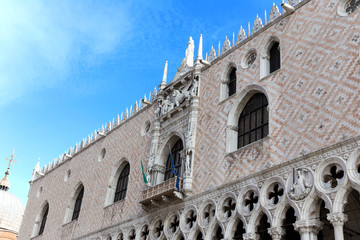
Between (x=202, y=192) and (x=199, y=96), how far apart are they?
391 centimetres

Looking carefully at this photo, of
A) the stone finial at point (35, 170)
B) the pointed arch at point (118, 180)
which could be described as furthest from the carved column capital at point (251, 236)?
the stone finial at point (35, 170)

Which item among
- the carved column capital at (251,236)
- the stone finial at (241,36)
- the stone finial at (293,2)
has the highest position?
the stone finial at (241,36)

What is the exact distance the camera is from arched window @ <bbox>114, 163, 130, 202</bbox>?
19.6 meters

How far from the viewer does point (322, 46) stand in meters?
12.5

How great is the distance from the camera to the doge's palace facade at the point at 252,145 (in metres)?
11.2

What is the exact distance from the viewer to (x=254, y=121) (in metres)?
14.2

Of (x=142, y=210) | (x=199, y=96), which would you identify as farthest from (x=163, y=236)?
(x=199, y=96)

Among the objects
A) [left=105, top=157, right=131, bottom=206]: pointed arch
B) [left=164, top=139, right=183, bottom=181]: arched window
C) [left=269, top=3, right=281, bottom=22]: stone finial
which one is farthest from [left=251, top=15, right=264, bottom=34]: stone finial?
[left=105, top=157, right=131, bottom=206]: pointed arch

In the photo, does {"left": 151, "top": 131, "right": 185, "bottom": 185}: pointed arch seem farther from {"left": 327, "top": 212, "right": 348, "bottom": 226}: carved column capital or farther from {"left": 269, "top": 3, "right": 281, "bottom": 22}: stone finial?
{"left": 327, "top": 212, "right": 348, "bottom": 226}: carved column capital

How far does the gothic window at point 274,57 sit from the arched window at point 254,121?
93 cm

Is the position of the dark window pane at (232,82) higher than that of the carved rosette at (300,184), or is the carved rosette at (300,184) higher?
the dark window pane at (232,82)

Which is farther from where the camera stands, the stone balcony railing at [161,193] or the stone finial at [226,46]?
the stone finial at [226,46]

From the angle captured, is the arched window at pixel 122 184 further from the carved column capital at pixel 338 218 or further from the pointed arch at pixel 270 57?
the carved column capital at pixel 338 218

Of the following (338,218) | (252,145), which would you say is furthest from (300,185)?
(252,145)
